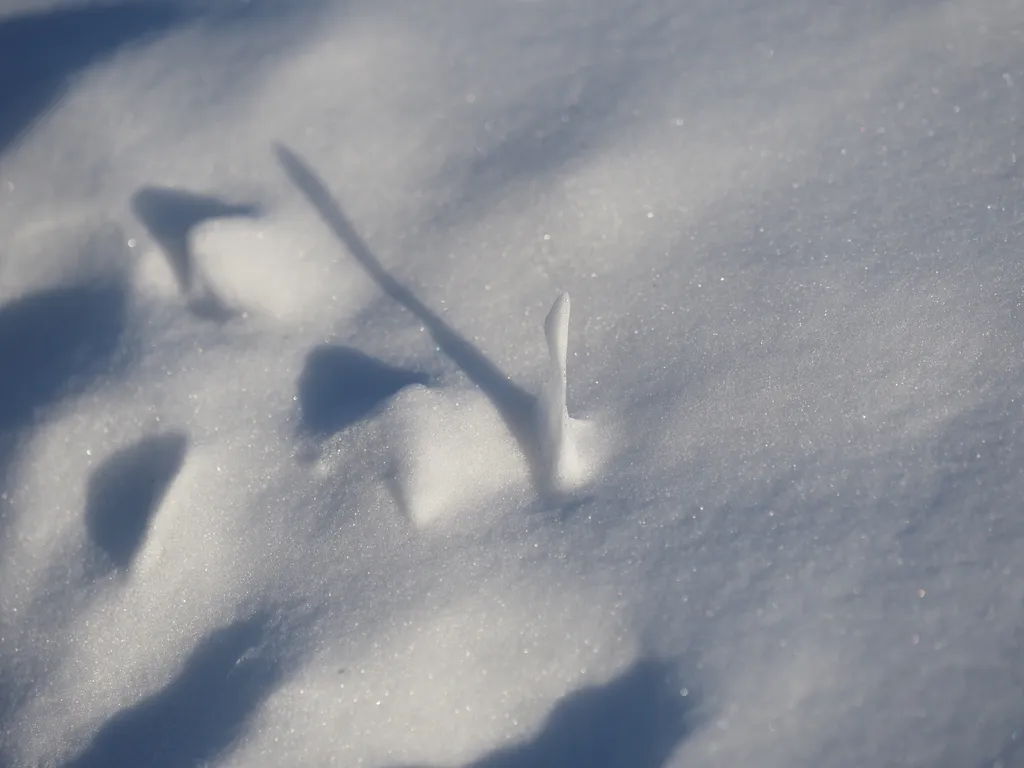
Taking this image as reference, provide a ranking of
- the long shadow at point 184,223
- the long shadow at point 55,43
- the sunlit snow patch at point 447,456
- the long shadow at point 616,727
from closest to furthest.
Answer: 1. the long shadow at point 616,727
2. the sunlit snow patch at point 447,456
3. the long shadow at point 184,223
4. the long shadow at point 55,43

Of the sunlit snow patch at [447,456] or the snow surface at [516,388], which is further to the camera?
the sunlit snow patch at [447,456]

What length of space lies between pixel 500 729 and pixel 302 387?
24.3 inches

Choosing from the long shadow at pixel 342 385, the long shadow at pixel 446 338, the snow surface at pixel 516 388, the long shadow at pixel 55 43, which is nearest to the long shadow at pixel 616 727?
the snow surface at pixel 516 388

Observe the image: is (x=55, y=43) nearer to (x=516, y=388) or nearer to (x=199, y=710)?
(x=516, y=388)

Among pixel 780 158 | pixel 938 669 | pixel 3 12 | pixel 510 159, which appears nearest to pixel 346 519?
pixel 510 159

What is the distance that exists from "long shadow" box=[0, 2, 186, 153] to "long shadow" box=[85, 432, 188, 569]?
74 centimetres

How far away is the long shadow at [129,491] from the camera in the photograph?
3.76 feet

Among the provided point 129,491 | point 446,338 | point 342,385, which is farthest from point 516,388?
point 129,491

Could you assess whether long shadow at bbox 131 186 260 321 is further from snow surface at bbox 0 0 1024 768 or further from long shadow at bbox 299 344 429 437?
long shadow at bbox 299 344 429 437

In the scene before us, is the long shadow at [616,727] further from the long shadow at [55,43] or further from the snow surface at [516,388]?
the long shadow at [55,43]

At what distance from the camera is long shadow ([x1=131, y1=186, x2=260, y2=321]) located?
129 centimetres

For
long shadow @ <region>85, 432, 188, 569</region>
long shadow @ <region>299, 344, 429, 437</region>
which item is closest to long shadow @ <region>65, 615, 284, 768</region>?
long shadow @ <region>85, 432, 188, 569</region>

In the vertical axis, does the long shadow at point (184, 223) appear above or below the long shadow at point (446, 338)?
above

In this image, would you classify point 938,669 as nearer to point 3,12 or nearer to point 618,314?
point 618,314
